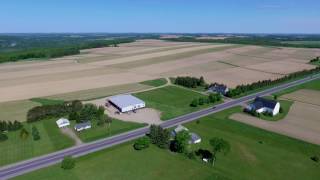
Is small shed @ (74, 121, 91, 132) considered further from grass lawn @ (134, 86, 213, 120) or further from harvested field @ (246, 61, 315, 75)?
harvested field @ (246, 61, 315, 75)

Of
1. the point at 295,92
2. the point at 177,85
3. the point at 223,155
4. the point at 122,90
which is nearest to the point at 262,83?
the point at 295,92

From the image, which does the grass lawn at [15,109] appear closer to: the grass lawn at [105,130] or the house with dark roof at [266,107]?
the grass lawn at [105,130]

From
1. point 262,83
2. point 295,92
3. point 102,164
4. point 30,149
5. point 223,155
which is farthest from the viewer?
point 262,83

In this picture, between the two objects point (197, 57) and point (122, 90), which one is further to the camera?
point (197, 57)

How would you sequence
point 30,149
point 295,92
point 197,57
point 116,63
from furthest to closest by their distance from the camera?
point 197,57 → point 116,63 → point 295,92 → point 30,149

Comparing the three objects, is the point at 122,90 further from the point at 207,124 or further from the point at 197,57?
the point at 197,57

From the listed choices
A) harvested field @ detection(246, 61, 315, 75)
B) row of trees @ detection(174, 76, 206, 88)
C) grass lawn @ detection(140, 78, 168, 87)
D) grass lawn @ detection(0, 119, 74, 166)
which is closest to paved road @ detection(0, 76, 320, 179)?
grass lawn @ detection(0, 119, 74, 166)
